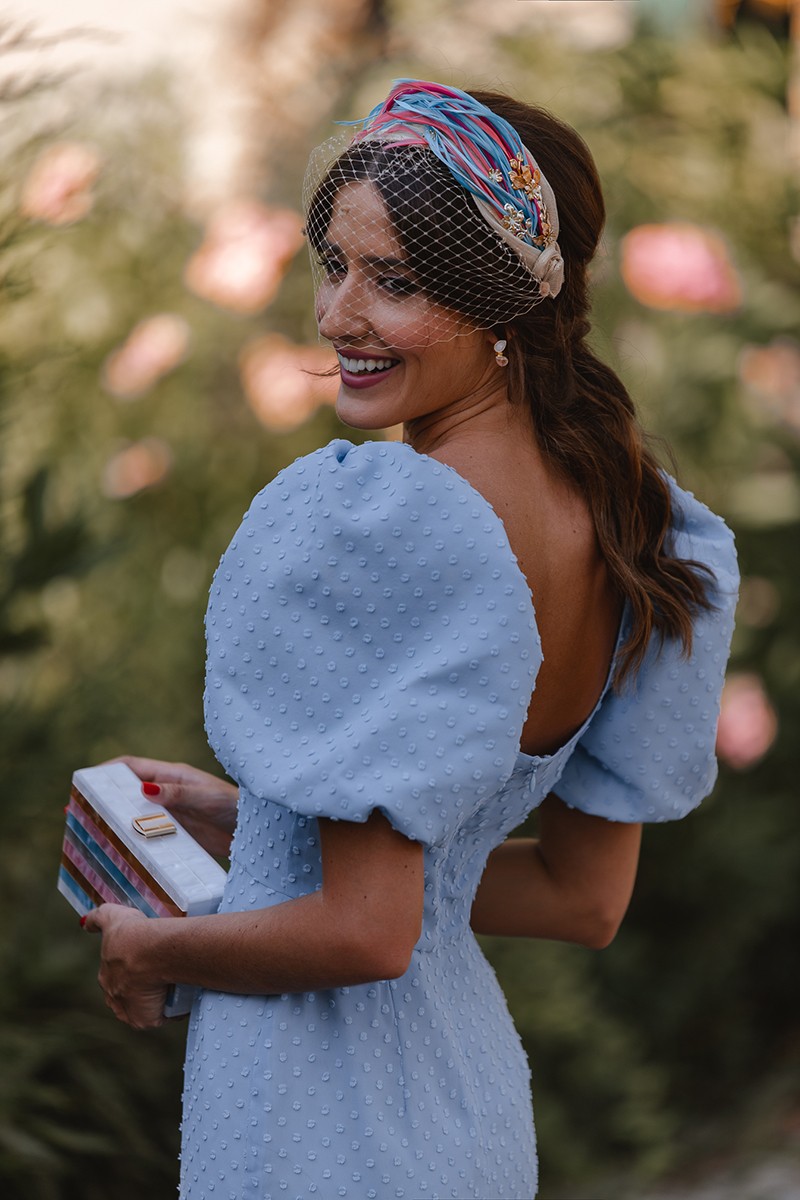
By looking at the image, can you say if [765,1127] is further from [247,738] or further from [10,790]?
[247,738]

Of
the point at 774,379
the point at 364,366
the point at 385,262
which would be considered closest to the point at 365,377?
the point at 364,366

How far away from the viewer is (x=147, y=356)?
3.76 m

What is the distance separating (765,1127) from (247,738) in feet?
10.5

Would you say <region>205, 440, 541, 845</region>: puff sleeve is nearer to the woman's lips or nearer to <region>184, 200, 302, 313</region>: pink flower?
the woman's lips

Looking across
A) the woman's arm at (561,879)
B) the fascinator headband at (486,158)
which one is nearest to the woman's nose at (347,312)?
the fascinator headband at (486,158)

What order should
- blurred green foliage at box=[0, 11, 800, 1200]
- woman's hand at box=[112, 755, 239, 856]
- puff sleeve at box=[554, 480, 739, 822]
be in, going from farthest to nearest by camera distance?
blurred green foliage at box=[0, 11, 800, 1200]
woman's hand at box=[112, 755, 239, 856]
puff sleeve at box=[554, 480, 739, 822]

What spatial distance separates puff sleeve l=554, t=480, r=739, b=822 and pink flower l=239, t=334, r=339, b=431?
2.15 metres

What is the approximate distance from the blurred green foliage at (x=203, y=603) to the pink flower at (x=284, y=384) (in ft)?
0.78

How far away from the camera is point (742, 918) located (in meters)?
4.12

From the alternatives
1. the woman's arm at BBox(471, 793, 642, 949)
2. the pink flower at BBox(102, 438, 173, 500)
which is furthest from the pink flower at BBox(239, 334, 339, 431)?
the woman's arm at BBox(471, 793, 642, 949)

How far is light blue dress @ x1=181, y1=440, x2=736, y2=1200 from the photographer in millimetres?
1276

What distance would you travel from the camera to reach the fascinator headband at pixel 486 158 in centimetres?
142

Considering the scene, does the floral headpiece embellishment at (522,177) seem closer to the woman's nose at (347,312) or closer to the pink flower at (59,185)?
the woman's nose at (347,312)

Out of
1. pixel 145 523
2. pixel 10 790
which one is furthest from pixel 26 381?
pixel 145 523
